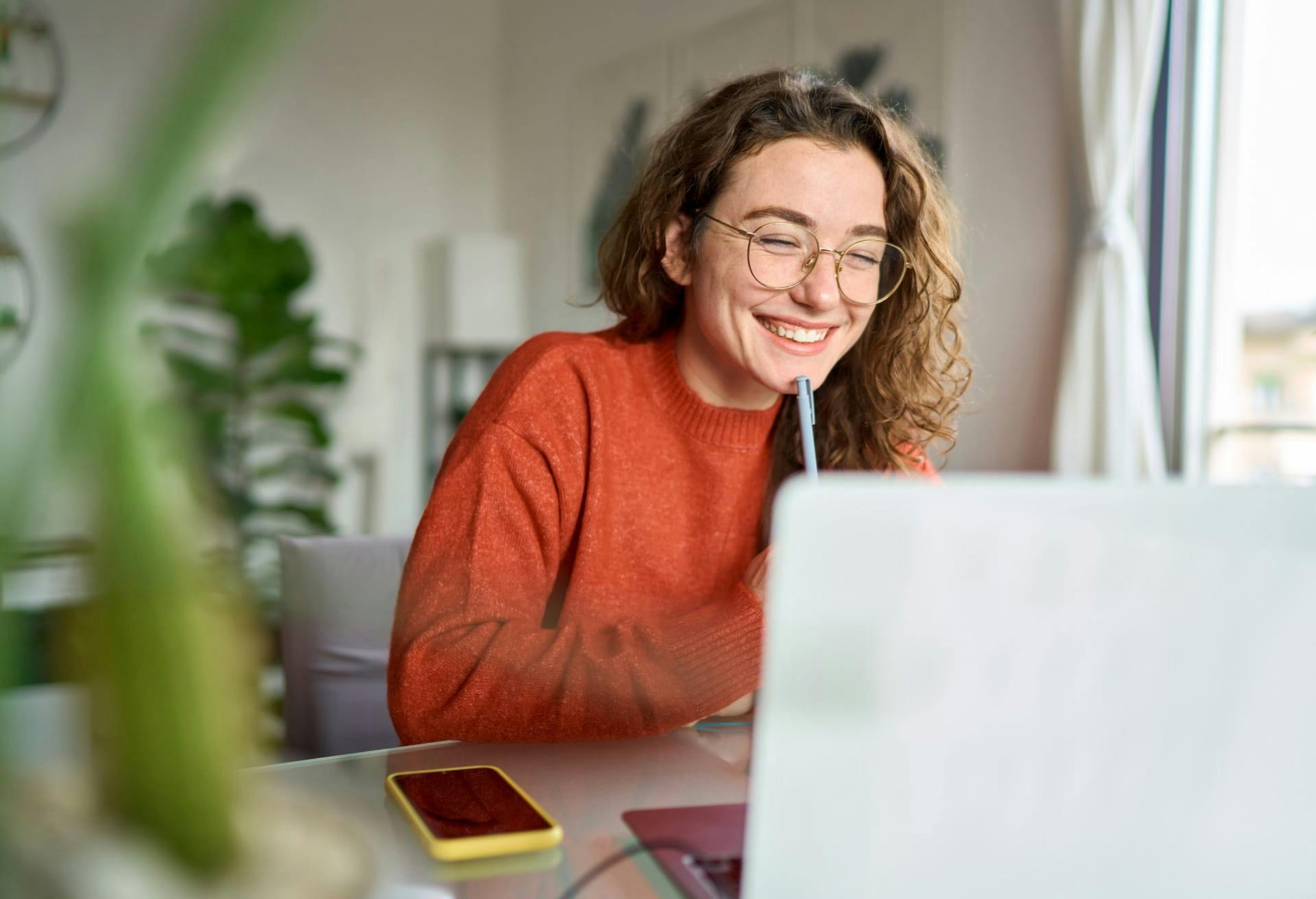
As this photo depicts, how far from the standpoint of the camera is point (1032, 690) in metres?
0.43

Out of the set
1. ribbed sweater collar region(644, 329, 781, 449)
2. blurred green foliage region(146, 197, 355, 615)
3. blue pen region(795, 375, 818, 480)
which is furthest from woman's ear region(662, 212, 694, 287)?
blurred green foliage region(146, 197, 355, 615)

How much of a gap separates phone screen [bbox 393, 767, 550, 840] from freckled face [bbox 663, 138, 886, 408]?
608 millimetres

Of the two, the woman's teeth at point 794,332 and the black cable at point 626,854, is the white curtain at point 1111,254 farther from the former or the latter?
the black cable at point 626,854

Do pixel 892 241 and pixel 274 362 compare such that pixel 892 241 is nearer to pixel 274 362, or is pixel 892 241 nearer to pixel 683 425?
pixel 683 425

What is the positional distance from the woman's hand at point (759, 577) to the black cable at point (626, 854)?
37 cm

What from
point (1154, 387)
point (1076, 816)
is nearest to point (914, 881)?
point (1076, 816)

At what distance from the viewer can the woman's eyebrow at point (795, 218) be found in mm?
1224

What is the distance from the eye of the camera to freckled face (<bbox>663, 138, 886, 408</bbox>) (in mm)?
1229

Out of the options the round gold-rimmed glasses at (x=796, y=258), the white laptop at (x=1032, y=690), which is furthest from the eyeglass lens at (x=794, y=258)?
the white laptop at (x=1032, y=690)

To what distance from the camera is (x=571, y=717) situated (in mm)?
1005

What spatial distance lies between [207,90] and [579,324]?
13.4ft

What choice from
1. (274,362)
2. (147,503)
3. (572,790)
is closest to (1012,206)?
(572,790)

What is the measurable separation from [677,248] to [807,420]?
34 centimetres

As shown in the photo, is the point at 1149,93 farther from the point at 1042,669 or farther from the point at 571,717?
the point at 1042,669
